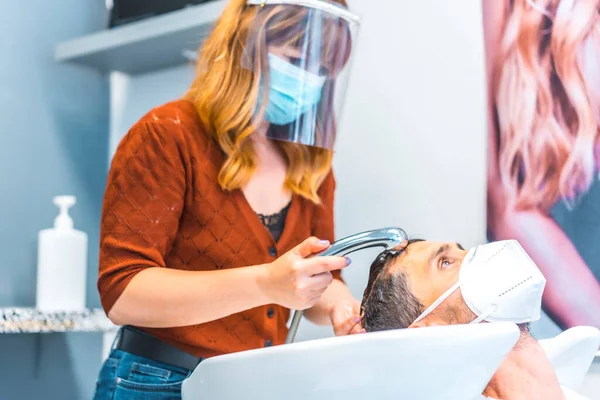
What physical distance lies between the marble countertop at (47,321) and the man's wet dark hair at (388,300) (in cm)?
96

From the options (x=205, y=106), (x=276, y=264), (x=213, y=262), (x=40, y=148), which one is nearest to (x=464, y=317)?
(x=276, y=264)

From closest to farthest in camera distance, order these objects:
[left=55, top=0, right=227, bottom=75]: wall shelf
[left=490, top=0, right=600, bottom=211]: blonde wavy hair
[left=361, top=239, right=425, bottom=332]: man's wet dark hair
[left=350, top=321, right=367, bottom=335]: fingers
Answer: [left=361, top=239, right=425, bottom=332]: man's wet dark hair → [left=350, top=321, right=367, bottom=335]: fingers → [left=490, top=0, right=600, bottom=211]: blonde wavy hair → [left=55, top=0, right=227, bottom=75]: wall shelf

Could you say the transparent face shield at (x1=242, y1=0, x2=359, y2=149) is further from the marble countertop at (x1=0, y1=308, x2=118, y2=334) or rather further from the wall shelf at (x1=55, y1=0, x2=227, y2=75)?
the marble countertop at (x1=0, y1=308, x2=118, y2=334)

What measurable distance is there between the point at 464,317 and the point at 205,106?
65 centimetres

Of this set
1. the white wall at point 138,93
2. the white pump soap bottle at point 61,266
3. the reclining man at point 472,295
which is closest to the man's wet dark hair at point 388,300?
the reclining man at point 472,295

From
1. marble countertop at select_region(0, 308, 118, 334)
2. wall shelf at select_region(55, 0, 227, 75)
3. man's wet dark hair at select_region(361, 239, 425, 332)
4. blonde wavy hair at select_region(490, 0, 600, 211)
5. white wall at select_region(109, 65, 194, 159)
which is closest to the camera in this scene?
man's wet dark hair at select_region(361, 239, 425, 332)

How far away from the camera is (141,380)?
4.20 ft

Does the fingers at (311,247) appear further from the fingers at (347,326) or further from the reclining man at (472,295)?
the fingers at (347,326)

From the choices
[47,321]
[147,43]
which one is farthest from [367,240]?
[147,43]

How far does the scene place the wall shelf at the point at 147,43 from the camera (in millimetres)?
1877

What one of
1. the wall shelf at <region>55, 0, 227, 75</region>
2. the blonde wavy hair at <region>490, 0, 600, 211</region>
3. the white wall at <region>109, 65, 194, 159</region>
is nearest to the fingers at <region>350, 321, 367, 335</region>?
the blonde wavy hair at <region>490, 0, 600, 211</region>

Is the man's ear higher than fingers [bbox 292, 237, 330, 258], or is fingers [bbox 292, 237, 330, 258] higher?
fingers [bbox 292, 237, 330, 258]

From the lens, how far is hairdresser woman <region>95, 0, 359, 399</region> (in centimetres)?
124

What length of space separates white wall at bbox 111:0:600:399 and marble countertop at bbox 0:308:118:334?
22.2 inches
